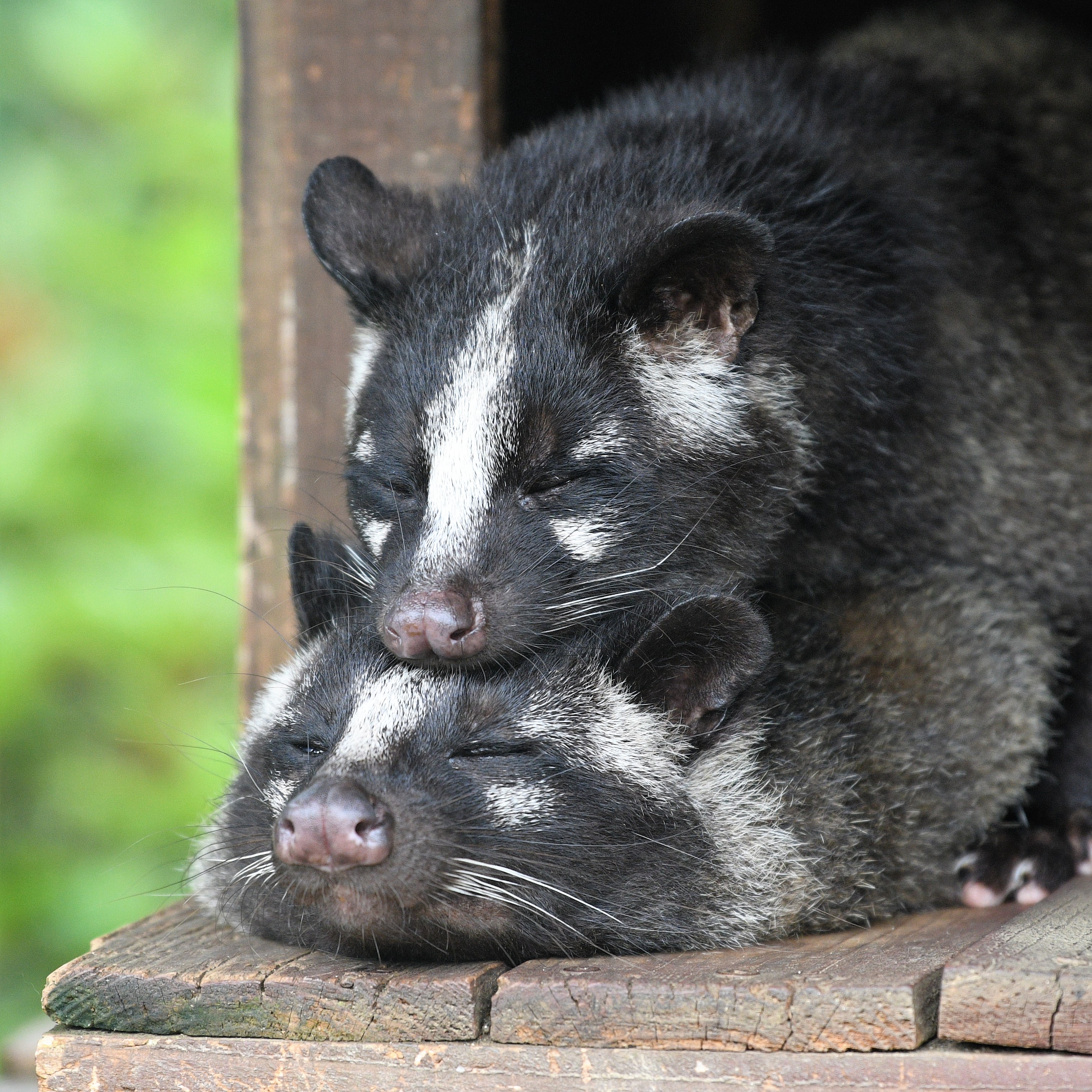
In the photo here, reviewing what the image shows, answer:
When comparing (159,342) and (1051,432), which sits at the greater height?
(1051,432)

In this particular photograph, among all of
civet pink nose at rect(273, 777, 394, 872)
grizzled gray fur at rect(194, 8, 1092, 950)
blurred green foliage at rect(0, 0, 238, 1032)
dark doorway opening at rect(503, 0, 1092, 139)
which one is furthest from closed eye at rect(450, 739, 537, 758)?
blurred green foliage at rect(0, 0, 238, 1032)

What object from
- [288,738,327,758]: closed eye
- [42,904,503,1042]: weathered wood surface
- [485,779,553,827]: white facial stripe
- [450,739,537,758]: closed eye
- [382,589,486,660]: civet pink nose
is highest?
[382,589,486,660]: civet pink nose

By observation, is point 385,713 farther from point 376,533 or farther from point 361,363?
point 361,363

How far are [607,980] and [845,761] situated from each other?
0.89 metres

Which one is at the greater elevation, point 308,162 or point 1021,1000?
point 308,162

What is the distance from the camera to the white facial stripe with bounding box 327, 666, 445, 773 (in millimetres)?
2861

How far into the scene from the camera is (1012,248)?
4227 millimetres

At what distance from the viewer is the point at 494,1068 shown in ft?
8.52

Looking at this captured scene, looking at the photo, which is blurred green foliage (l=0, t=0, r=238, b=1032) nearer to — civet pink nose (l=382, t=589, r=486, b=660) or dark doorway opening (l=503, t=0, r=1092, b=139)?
dark doorway opening (l=503, t=0, r=1092, b=139)

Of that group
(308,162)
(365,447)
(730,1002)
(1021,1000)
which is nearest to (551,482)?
(365,447)

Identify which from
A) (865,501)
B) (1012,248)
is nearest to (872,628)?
(865,501)

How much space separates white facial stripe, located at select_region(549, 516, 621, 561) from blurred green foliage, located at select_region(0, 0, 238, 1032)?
2.54m

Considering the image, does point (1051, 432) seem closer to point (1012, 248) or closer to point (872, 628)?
point (1012, 248)

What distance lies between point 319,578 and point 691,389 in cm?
96
